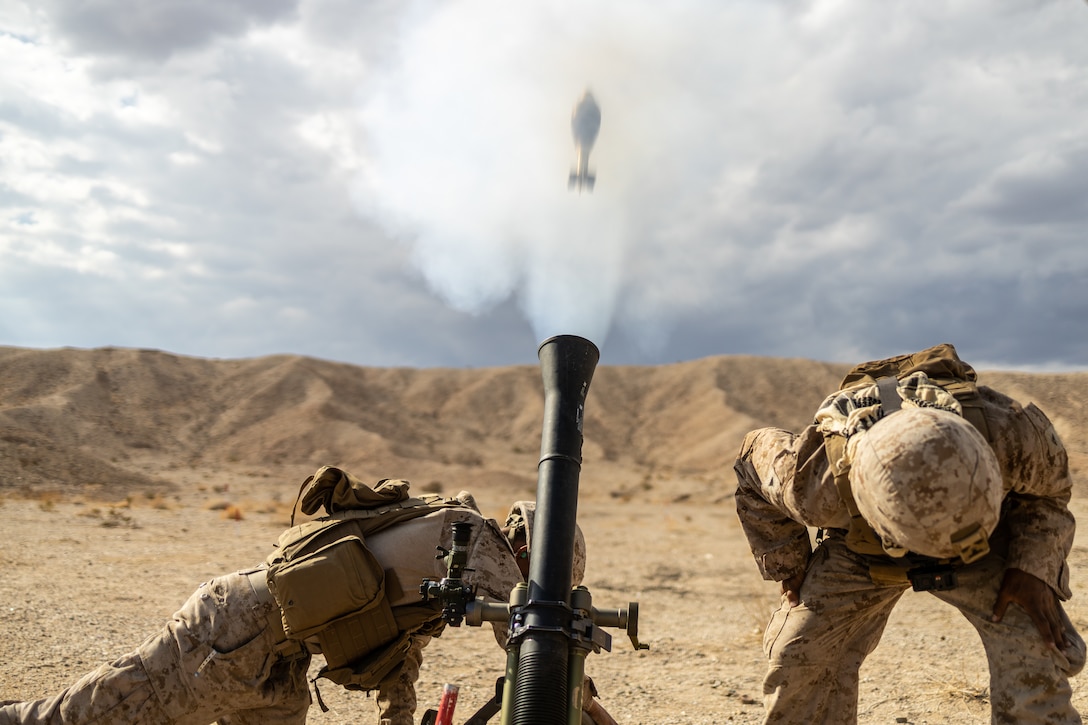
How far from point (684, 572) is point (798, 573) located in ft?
30.4

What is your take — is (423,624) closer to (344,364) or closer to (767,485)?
(767,485)

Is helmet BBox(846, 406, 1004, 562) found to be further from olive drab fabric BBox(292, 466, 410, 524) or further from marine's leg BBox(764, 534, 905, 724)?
olive drab fabric BBox(292, 466, 410, 524)

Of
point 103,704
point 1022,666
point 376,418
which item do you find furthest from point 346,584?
point 376,418

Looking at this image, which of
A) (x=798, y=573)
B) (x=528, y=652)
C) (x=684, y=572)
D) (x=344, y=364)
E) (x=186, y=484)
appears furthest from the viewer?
(x=344, y=364)

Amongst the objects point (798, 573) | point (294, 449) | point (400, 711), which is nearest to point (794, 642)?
point (798, 573)

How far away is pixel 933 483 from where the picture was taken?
2.81 m

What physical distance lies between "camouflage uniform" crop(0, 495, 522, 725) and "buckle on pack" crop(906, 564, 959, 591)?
5.67 feet

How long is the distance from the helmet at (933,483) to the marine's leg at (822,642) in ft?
2.67

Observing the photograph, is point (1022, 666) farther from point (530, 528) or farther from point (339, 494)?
point (339, 494)

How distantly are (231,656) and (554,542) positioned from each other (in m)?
1.79

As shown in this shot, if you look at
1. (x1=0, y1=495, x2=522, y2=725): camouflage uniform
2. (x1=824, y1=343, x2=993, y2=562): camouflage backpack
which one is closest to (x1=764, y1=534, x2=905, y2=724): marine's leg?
(x1=824, y1=343, x2=993, y2=562): camouflage backpack

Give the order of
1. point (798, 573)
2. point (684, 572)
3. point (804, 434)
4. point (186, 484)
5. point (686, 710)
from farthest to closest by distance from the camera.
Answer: point (186, 484), point (684, 572), point (686, 710), point (798, 573), point (804, 434)

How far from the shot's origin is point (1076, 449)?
30203mm

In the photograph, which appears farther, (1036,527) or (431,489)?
(431,489)
